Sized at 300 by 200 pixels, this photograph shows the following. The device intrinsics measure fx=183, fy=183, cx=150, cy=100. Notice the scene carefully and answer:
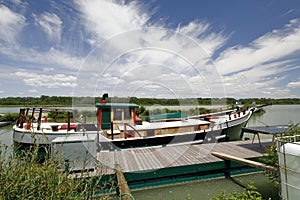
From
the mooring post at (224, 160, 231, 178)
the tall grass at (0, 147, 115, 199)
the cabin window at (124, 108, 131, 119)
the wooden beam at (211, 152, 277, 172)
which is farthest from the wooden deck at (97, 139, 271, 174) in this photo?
the tall grass at (0, 147, 115, 199)

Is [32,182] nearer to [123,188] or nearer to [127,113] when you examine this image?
[123,188]

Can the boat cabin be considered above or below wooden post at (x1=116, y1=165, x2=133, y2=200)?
above

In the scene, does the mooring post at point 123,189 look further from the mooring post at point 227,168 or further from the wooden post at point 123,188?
the mooring post at point 227,168

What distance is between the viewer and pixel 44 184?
4.56ft

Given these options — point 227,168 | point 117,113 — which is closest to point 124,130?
point 117,113

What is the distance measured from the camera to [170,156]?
576cm

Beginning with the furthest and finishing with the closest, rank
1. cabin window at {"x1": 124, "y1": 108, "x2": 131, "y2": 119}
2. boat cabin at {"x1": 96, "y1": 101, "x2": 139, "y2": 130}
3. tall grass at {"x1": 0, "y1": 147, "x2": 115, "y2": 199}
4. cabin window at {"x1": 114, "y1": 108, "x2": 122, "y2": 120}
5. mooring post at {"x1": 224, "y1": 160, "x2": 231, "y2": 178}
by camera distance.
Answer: cabin window at {"x1": 124, "y1": 108, "x2": 131, "y2": 119}
cabin window at {"x1": 114, "y1": 108, "x2": 122, "y2": 120}
boat cabin at {"x1": 96, "y1": 101, "x2": 139, "y2": 130}
mooring post at {"x1": 224, "y1": 160, "x2": 231, "y2": 178}
tall grass at {"x1": 0, "y1": 147, "x2": 115, "y2": 199}

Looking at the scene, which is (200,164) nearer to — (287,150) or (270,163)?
(270,163)

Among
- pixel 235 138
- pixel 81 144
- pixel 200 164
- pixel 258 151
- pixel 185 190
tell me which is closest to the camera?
pixel 81 144

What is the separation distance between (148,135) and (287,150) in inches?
223

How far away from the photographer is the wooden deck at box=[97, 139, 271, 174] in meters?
5.07

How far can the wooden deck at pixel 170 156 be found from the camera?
5074 millimetres

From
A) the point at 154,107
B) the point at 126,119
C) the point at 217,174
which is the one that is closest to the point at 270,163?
the point at 217,174

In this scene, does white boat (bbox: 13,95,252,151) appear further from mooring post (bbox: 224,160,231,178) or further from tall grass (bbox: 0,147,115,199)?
tall grass (bbox: 0,147,115,199)
